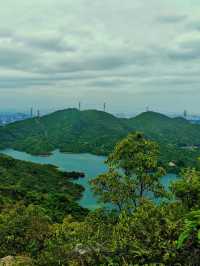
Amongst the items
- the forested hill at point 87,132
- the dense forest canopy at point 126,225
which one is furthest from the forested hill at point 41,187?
the forested hill at point 87,132

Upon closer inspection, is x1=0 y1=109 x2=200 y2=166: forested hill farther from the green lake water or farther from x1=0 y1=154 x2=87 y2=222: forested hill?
x1=0 y1=154 x2=87 y2=222: forested hill

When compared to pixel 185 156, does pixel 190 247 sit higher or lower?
higher

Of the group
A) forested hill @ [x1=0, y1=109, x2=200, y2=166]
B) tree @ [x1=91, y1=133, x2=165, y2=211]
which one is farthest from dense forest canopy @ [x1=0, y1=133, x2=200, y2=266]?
forested hill @ [x1=0, y1=109, x2=200, y2=166]

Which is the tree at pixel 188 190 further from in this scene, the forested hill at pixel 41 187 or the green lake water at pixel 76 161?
the green lake water at pixel 76 161

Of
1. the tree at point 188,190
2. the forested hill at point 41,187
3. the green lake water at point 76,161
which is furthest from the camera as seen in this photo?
the green lake water at point 76,161

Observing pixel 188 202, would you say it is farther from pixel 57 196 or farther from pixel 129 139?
pixel 57 196

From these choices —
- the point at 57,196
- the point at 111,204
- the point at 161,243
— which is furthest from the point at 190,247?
the point at 57,196

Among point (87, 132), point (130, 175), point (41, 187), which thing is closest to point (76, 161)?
point (41, 187)
